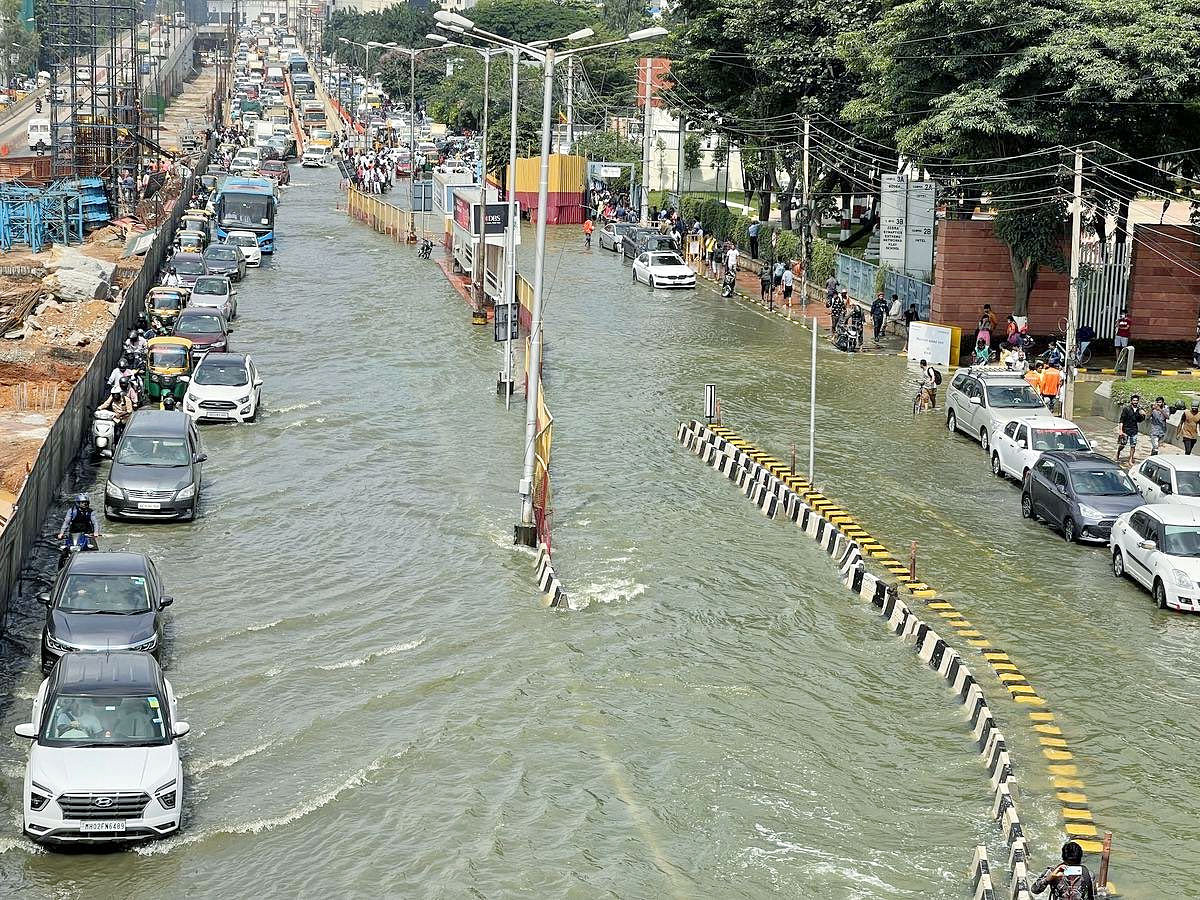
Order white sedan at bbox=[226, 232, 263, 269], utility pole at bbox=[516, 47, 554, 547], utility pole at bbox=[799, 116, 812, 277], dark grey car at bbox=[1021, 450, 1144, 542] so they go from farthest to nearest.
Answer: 1. white sedan at bbox=[226, 232, 263, 269]
2. utility pole at bbox=[799, 116, 812, 277]
3. dark grey car at bbox=[1021, 450, 1144, 542]
4. utility pole at bbox=[516, 47, 554, 547]

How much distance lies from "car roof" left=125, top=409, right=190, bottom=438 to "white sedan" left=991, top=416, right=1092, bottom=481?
16006 mm

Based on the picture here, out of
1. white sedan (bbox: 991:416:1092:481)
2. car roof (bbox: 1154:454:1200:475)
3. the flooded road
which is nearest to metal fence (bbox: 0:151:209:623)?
the flooded road

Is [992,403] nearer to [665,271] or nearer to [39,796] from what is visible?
[39,796]

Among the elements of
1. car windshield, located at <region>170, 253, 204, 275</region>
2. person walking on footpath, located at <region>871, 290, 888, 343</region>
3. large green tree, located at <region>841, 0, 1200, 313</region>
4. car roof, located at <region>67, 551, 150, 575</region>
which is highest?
large green tree, located at <region>841, 0, 1200, 313</region>

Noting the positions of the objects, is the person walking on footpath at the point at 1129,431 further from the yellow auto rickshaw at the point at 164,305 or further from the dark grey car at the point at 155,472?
the yellow auto rickshaw at the point at 164,305

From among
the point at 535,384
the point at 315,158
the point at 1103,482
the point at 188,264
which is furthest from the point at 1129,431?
the point at 315,158

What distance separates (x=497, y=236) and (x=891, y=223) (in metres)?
12.2

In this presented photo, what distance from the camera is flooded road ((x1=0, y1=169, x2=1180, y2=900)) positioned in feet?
58.2

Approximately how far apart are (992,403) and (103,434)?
18530 mm

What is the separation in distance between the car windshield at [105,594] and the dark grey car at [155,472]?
6423mm

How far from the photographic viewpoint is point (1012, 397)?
3597cm

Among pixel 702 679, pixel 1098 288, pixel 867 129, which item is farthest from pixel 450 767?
pixel 867 129

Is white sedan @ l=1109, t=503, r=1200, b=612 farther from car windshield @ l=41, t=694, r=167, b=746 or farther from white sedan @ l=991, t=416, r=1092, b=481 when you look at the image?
car windshield @ l=41, t=694, r=167, b=746

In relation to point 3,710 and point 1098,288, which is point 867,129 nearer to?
point 1098,288
